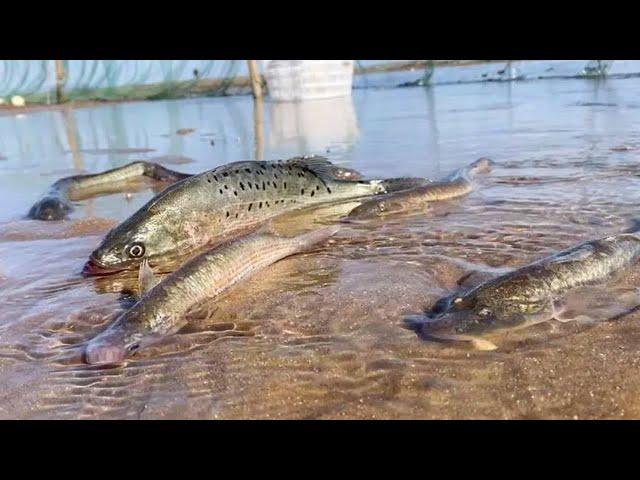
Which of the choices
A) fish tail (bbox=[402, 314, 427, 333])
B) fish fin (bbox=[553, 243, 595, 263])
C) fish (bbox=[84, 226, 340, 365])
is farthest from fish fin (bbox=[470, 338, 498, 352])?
fish (bbox=[84, 226, 340, 365])

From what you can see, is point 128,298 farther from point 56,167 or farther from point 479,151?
point 56,167

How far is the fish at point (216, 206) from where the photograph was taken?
4.64 meters

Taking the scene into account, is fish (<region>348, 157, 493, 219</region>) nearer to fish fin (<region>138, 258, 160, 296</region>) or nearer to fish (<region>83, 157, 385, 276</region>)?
fish (<region>83, 157, 385, 276</region>)

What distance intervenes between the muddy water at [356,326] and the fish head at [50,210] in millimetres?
162

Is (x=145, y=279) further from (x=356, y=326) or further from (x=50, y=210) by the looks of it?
(x=50, y=210)

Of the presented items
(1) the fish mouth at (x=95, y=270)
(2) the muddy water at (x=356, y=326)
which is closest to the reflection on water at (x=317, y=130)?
(2) the muddy water at (x=356, y=326)

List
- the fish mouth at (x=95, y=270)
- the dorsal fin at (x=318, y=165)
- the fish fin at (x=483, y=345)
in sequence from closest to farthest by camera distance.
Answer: the fish fin at (x=483, y=345) → the fish mouth at (x=95, y=270) → the dorsal fin at (x=318, y=165)

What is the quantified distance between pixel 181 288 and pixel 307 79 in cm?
2249

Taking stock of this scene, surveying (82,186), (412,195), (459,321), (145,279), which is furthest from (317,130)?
(459,321)

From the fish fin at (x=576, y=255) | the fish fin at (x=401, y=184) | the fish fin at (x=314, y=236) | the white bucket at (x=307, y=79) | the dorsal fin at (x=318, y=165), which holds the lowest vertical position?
the fish fin at (x=314, y=236)

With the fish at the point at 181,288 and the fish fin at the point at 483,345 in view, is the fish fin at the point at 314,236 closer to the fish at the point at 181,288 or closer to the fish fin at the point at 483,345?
the fish at the point at 181,288

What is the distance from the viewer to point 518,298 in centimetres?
297
